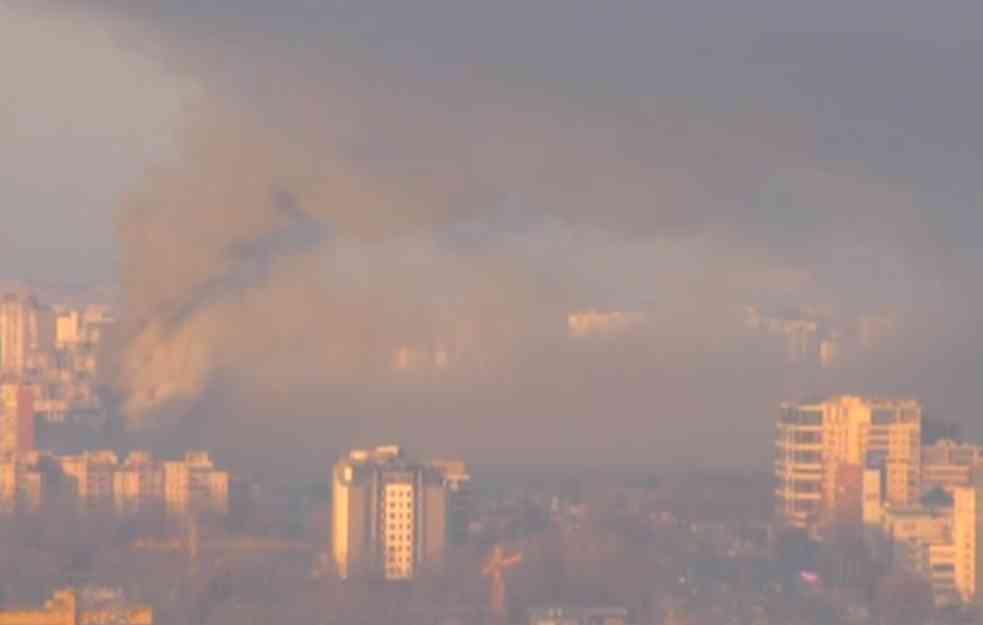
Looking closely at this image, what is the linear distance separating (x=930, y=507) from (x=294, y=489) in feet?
8.70

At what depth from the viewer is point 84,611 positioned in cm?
2105

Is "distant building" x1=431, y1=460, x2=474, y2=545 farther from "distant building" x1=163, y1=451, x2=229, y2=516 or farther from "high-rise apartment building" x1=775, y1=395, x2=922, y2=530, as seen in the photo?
"high-rise apartment building" x1=775, y1=395, x2=922, y2=530

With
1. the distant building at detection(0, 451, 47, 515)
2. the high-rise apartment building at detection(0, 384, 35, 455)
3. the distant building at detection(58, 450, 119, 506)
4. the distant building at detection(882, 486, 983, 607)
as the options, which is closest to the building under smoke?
the distant building at detection(58, 450, 119, 506)

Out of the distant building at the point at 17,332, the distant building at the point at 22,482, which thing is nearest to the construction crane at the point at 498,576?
the distant building at the point at 22,482

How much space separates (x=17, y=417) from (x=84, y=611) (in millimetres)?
3874

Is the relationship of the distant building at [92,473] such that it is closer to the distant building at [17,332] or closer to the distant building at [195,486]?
the distant building at [195,486]

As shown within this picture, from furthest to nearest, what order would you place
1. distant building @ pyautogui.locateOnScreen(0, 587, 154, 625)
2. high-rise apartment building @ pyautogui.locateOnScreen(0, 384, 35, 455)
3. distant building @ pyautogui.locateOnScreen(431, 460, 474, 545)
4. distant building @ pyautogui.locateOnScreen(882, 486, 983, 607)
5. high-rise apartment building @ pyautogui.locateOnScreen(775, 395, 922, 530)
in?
high-rise apartment building @ pyautogui.locateOnScreen(0, 384, 35, 455) < high-rise apartment building @ pyautogui.locateOnScreen(775, 395, 922, 530) < distant building @ pyautogui.locateOnScreen(431, 460, 474, 545) < distant building @ pyautogui.locateOnScreen(882, 486, 983, 607) < distant building @ pyautogui.locateOnScreen(0, 587, 154, 625)

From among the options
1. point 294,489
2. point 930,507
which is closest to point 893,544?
point 930,507

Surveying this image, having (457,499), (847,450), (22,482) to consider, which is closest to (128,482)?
(22,482)

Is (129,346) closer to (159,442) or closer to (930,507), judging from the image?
(159,442)

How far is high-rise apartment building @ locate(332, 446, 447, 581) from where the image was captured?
22.8m

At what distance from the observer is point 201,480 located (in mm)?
24125

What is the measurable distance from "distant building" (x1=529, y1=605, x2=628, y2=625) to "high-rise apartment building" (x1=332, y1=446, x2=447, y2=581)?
779 mm

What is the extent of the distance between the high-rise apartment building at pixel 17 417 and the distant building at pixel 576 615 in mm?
3259
